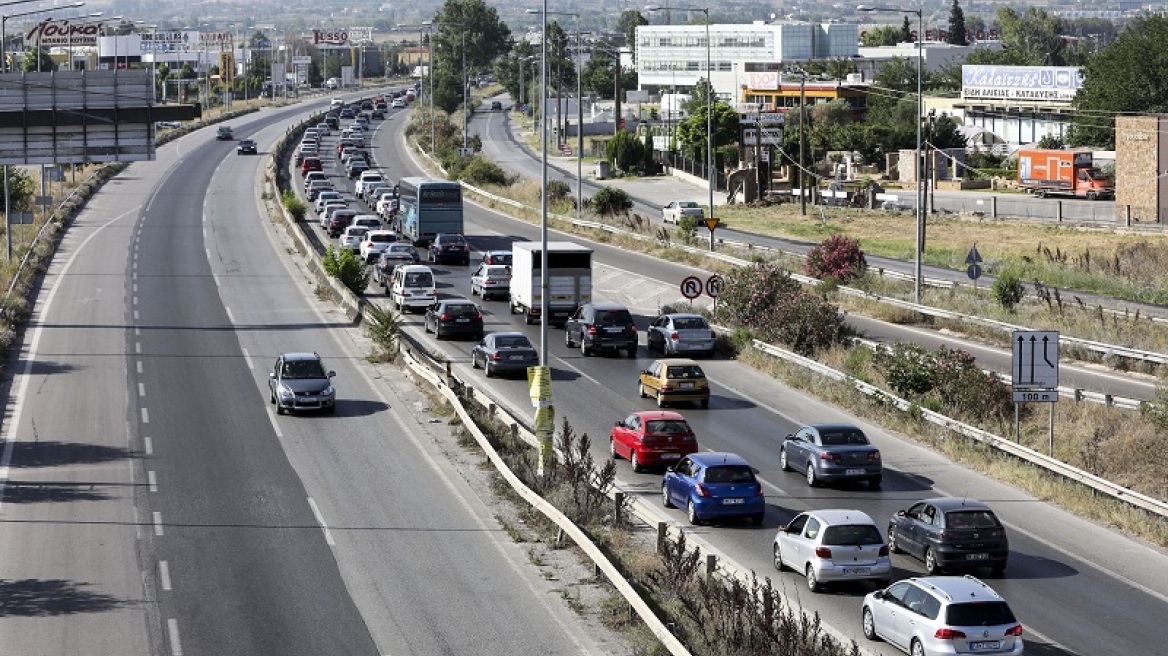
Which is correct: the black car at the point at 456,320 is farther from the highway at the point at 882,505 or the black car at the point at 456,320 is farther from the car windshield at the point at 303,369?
the car windshield at the point at 303,369

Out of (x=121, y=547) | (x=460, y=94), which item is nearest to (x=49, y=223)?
(x=121, y=547)

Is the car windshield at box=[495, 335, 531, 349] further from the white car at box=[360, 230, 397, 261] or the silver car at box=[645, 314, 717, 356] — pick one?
the white car at box=[360, 230, 397, 261]

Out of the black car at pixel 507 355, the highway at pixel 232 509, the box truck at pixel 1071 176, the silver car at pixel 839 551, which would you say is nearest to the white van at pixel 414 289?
the highway at pixel 232 509

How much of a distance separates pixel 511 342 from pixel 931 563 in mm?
20386

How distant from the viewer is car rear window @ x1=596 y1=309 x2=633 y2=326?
1831 inches

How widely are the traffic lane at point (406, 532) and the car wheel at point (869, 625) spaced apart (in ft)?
12.3

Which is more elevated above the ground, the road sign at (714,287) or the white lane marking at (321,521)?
the road sign at (714,287)

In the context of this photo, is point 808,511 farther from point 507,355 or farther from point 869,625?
point 507,355

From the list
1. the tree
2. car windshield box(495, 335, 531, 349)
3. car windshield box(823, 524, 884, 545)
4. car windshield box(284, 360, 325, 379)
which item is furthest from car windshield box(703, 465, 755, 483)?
the tree

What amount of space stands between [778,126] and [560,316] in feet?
158

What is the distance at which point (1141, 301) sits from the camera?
5619 cm

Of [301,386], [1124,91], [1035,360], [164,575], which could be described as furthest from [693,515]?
[1124,91]

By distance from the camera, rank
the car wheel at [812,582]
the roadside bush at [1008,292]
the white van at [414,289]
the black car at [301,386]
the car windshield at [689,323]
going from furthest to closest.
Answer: the white van at [414,289], the roadside bush at [1008,292], the car windshield at [689,323], the black car at [301,386], the car wheel at [812,582]

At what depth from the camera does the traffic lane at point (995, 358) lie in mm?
41156
